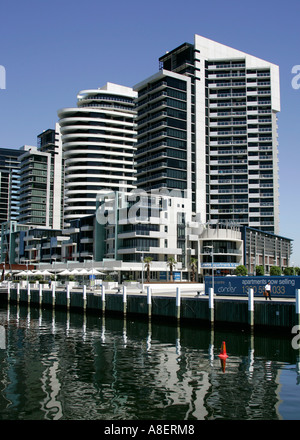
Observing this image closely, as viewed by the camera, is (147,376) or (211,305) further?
(211,305)

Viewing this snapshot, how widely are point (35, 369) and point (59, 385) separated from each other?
377 centimetres

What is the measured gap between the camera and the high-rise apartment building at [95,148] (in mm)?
136125

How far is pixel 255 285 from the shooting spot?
142 ft

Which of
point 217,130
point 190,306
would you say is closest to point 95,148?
point 217,130

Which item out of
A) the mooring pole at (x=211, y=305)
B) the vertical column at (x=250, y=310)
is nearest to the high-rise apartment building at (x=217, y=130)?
the mooring pole at (x=211, y=305)

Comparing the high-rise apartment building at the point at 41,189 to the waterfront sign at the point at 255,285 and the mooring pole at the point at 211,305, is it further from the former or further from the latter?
the mooring pole at the point at 211,305

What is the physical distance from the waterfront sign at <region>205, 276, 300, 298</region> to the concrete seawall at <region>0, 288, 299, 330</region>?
152cm

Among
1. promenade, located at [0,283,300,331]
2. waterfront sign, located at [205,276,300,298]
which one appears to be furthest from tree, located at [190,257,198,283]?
waterfront sign, located at [205,276,300,298]

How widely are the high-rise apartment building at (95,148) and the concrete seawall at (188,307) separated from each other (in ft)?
254

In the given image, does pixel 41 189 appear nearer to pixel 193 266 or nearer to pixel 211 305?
pixel 193 266

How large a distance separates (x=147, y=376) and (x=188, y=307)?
19.0m

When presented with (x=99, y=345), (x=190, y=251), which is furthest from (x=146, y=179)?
(x=99, y=345)

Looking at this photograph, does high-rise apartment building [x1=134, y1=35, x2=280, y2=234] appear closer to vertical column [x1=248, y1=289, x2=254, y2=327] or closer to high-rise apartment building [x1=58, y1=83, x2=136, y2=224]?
high-rise apartment building [x1=58, y1=83, x2=136, y2=224]

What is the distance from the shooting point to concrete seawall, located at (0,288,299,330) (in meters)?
33.6
